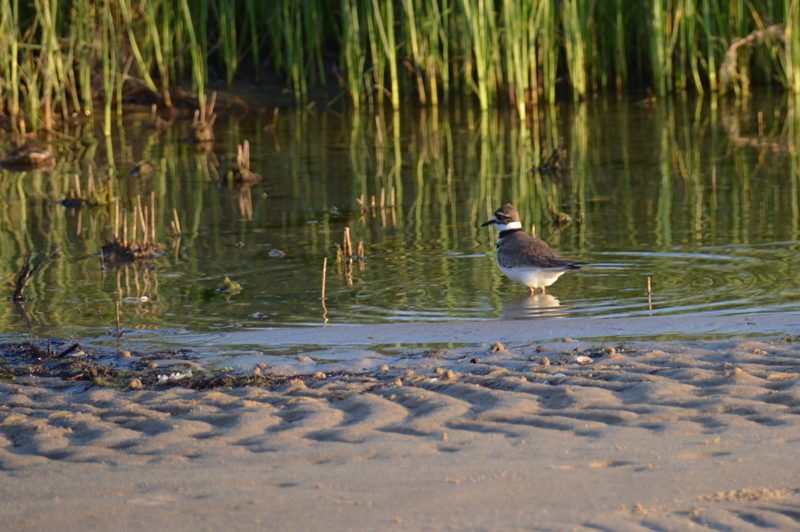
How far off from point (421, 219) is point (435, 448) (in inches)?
239

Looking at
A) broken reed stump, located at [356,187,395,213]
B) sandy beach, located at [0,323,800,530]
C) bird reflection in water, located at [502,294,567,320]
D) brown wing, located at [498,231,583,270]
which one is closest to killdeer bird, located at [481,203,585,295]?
brown wing, located at [498,231,583,270]

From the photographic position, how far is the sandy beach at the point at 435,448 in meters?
3.56

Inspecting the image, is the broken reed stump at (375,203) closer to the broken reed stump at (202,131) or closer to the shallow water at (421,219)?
the shallow water at (421,219)

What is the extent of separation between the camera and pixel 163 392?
5051mm

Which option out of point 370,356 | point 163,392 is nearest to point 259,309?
point 370,356

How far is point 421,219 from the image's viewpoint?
398 inches

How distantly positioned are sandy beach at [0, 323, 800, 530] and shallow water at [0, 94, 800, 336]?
1.75 m

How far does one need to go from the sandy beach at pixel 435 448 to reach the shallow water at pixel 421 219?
1746mm

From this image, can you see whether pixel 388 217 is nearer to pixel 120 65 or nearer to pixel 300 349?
pixel 300 349

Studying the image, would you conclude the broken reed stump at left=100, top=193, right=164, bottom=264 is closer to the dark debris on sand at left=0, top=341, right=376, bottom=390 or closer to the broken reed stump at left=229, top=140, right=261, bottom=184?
the dark debris on sand at left=0, top=341, right=376, bottom=390

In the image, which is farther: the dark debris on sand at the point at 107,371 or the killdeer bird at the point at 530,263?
the killdeer bird at the point at 530,263

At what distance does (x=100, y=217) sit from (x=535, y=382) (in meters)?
6.82

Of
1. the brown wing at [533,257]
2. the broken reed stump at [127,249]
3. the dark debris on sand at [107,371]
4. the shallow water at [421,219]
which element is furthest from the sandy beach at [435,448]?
the broken reed stump at [127,249]

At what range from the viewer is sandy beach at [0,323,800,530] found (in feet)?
11.7
